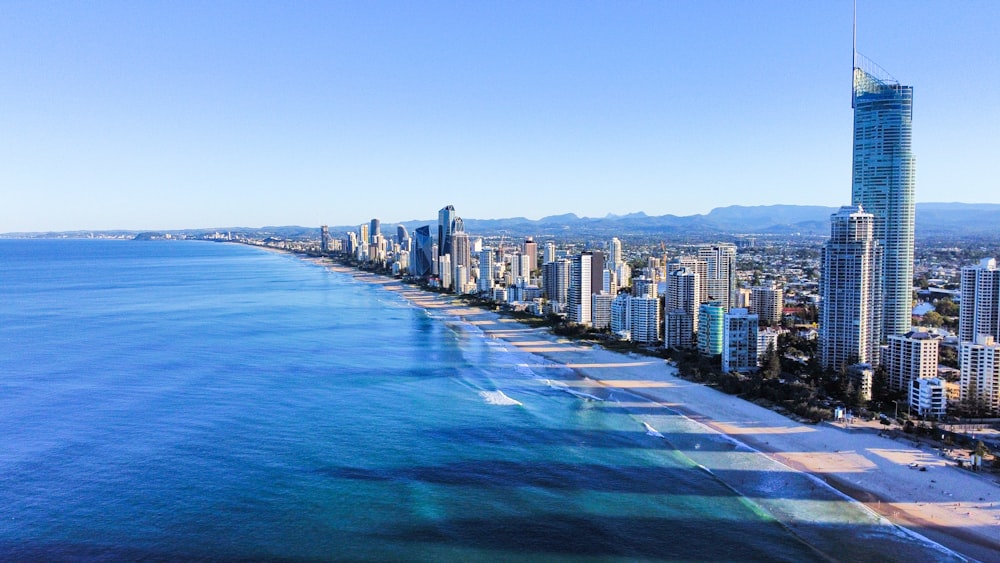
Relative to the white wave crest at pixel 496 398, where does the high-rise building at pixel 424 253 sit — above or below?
above

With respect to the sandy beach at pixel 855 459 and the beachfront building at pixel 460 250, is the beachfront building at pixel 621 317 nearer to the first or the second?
the sandy beach at pixel 855 459

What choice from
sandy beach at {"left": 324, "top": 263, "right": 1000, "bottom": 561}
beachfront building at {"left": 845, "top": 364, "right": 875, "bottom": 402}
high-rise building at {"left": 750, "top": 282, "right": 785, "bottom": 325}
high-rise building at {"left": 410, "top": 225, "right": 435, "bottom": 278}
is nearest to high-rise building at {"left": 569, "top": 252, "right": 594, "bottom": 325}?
high-rise building at {"left": 750, "top": 282, "right": 785, "bottom": 325}

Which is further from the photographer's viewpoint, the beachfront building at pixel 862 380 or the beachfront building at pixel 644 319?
the beachfront building at pixel 644 319

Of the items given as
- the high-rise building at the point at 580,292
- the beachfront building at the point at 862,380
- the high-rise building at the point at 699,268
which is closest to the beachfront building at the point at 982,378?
the beachfront building at the point at 862,380

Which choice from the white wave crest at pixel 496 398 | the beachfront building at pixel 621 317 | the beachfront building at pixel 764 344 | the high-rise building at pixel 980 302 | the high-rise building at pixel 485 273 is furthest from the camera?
the high-rise building at pixel 485 273

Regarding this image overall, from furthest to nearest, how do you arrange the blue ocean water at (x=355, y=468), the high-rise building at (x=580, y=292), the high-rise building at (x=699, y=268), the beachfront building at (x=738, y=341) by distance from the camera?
the high-rise building at (x=580, y=292)
the high-rise building at (x=699, y=268)
the beachfront building at (x=738, y=341)
the blue ocean water at (x=355, y=468)

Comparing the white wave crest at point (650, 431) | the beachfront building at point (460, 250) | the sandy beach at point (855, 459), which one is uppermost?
the beachfront building at point (460, 250)

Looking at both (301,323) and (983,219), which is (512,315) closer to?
(301,323)
